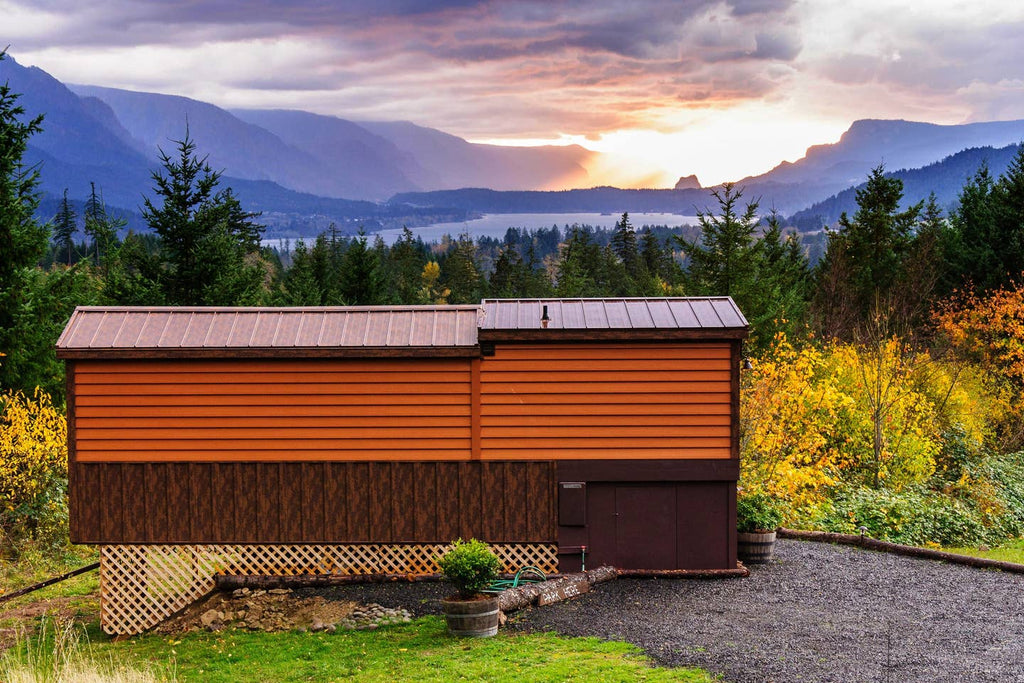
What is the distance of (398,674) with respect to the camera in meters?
9.59

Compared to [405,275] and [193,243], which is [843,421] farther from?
[405,275]

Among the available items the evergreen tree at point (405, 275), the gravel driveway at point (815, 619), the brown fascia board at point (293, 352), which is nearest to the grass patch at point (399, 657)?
the gravel driveway at point (815, 619)

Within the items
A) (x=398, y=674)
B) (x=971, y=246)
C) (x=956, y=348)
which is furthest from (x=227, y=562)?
(x=971, y=246)

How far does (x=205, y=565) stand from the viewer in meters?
13.3

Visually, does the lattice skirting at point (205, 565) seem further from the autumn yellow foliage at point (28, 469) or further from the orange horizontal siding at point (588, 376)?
the autumn yellow foliage at point (28, 469)

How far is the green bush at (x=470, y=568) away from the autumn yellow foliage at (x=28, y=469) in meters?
12.2

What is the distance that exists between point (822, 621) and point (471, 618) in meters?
4.51

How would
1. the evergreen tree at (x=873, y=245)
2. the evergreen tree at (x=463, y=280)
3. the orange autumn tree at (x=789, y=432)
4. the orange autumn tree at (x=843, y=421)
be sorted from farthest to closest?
the evergreen tree at (x=463, y=280) → the evergreen tree at (x=873, y=245) → the orange autumn tree at (x=843, y=421) → the orange autumn tree at (x=789, y=432)

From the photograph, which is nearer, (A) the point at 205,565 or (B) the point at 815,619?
(B) the point at 815,619

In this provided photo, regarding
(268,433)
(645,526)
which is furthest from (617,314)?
(268,433)

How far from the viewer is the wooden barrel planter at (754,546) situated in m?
13.9

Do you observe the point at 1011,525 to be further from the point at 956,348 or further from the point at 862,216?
the point at 862,216

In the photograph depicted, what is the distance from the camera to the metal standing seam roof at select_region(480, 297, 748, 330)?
12891 millimetres

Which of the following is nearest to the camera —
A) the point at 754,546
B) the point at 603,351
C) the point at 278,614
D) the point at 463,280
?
the point at 278,614
